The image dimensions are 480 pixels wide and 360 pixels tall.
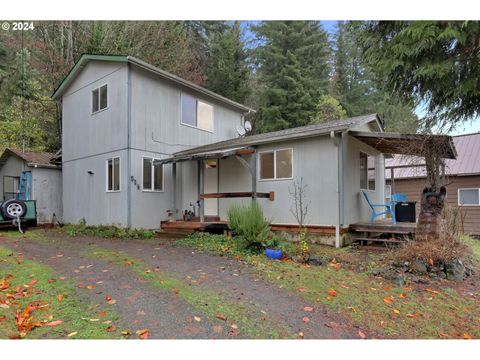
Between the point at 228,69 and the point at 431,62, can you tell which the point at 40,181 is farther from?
the point at 431,62

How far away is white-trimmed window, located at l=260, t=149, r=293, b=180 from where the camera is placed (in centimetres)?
913

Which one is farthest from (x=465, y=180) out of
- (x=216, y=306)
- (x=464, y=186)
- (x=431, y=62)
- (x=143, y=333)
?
(x=143, y=333)

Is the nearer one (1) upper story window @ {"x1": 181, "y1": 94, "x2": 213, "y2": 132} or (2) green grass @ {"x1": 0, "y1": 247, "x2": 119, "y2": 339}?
(2) green grass @ {"x1": 0, "y1": 247, "x2": 119, "y2": 339}

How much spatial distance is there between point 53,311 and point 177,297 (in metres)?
1.47

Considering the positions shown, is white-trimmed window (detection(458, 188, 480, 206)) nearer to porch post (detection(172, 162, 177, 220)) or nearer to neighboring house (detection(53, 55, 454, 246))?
neighboring house (detection(53, 55, 454, 246))

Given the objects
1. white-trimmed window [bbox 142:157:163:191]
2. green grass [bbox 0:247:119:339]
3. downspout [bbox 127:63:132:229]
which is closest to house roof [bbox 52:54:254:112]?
downspout [bbox 127:63:132:229]

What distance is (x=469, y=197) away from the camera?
1380 cm

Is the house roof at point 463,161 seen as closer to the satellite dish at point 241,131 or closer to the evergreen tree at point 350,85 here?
the satellite dish at point 241,131

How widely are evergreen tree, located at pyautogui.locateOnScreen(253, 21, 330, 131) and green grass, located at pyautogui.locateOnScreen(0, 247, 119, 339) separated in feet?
60.8

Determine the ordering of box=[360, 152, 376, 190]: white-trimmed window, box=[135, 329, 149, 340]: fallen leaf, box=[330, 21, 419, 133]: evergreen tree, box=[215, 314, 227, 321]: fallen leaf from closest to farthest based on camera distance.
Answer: box=[135, 329, 149, 340]: fallen leaf < box=[215, 314, 227, 321]: fallen leaf < box=[360, 152, 376, 190]: white-trimmed window < box=[330, 21, 419, 133]: evergreen tree

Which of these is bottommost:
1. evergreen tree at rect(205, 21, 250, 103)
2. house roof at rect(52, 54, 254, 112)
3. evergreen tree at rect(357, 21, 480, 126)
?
evergreen tree at rect(357, 21, 480, 126)

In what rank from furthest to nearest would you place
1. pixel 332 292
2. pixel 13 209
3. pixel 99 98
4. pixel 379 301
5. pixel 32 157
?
pixel 32 157 → pixel 99 98 → pixel 13 209 → pixel 332 292 → pixel 379 301

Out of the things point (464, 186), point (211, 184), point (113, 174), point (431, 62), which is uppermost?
point (431, 62)

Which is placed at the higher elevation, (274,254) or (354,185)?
(354,185)
